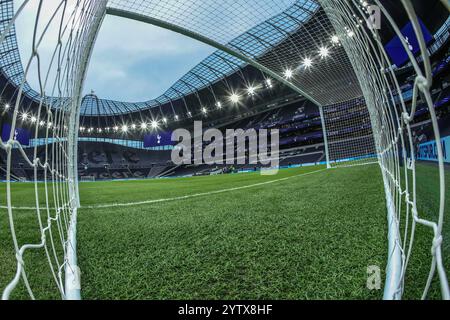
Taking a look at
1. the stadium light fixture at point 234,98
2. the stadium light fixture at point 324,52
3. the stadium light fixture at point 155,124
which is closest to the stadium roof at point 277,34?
the stadium light fixture at point 324,52

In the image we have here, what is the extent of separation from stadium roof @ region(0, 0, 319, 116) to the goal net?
0.07 meters

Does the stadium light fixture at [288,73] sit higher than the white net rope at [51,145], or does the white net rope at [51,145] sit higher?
the stadium light fixture at [288,73]

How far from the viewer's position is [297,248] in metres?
1.41

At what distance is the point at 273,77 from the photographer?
9492 millimetres

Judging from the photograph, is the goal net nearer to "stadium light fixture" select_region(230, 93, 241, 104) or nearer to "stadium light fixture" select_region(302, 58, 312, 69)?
"stadium light fixture" select_region(302, 58, 312, 69)

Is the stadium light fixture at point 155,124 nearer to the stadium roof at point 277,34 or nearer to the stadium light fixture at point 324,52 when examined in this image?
the stadium roof at point 277,34

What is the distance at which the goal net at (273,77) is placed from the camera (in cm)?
93

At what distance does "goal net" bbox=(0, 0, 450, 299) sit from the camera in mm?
932

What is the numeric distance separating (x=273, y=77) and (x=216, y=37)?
125 inches

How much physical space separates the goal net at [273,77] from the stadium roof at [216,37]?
7 cm

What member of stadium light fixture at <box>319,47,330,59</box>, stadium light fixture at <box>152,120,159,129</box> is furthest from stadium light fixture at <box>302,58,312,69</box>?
stadium light fixture at <box>152,120,159,129</box>

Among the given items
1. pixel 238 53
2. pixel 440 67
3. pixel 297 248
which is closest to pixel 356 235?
pixel 297 248

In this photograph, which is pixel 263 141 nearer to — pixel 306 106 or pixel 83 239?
pixel 306 106

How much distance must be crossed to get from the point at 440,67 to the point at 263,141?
2208 cm
